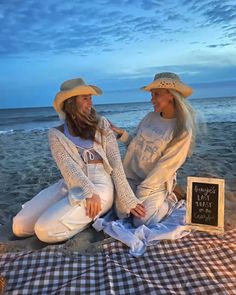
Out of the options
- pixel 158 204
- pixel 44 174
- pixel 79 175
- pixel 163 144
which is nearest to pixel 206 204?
pixel 158 204

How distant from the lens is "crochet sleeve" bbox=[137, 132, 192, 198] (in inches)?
125

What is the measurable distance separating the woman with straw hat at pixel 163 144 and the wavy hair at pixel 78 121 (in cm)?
→ 34

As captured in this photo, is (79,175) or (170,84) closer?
(79,175)

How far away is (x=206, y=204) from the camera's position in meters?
2.84

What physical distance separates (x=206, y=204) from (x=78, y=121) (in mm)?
1315

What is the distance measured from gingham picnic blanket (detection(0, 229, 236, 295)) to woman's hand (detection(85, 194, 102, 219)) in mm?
320

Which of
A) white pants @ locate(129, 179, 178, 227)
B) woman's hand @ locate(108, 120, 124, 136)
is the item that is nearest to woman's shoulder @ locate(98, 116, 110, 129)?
woman's hand @ locate(108, 120, 124, 136)

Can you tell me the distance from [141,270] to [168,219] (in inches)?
32.3

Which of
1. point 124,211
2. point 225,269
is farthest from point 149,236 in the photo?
point 225,269

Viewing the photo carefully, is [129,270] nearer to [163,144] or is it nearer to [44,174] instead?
[163,144]

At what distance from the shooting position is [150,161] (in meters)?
3.38

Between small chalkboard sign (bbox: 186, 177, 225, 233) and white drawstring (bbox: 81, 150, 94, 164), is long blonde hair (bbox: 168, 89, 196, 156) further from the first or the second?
white drawstring (bbox: 81, 150, 94, 164)

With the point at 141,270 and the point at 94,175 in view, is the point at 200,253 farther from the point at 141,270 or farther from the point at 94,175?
the point at 94,175

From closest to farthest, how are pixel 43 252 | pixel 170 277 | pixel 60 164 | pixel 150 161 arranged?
pixel 170 277
pixel 43 252
pixel 60 164
pixel 150 161
